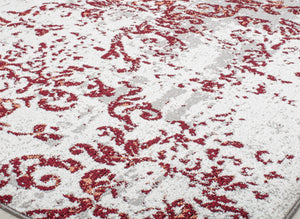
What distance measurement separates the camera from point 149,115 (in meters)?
1.84

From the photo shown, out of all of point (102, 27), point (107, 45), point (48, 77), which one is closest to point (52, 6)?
point (102, 27)

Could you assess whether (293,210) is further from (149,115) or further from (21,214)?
(21,214)

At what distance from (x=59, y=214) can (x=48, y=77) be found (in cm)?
117

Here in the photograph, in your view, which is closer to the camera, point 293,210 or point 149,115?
point 293,210

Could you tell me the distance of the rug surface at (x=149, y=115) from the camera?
53.1 inches

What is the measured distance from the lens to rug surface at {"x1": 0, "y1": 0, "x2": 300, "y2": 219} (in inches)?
53.1

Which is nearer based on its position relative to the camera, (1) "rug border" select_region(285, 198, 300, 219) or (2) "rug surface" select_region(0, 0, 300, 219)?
(1) "rug border" select_region(285, 198, 300, 219)

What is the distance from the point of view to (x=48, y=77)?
216 cm

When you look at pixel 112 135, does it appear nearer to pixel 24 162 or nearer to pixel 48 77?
pixel 24 162

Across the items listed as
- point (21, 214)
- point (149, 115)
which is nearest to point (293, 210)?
point (149, 115)

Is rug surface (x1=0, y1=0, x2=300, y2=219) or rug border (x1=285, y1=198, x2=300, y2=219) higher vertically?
rug surface (x1=0, y1=0, x2=300, y2=219)

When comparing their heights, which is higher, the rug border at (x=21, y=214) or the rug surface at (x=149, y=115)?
the rug surface at (x=149, y=115)

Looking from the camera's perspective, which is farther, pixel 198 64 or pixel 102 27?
pixel 102 27

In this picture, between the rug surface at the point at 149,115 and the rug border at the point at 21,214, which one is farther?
the rug surface at the point at 149,115
